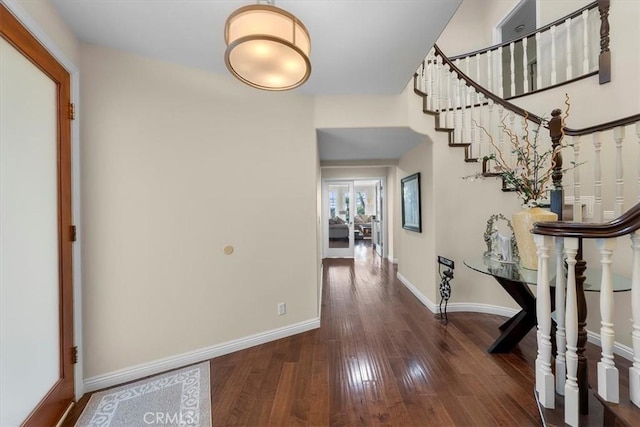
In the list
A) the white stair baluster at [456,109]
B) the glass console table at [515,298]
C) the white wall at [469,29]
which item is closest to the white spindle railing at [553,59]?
the white stair baluster at [456,109]

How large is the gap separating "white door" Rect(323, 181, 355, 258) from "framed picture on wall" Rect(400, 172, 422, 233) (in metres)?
2.28

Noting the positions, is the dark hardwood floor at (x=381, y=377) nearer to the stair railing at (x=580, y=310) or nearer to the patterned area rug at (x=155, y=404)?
the patterned area rug at (x=155, y=404)

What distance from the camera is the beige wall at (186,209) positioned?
1856 mm

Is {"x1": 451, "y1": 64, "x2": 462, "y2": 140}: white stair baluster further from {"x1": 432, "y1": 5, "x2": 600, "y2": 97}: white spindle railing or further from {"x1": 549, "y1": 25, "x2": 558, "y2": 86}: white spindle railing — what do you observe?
{"x1": 549, "y1": 25, "x2": 558, "y2": 86}: white spindle railing

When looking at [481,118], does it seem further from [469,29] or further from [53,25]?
[53,25]

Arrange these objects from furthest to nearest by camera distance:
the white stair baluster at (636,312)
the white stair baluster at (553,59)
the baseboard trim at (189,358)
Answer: the white stair baluster at (553,59) < the baseboard trim at (189,358) < the white stair baluster at (636,312)

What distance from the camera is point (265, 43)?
1.08 metres

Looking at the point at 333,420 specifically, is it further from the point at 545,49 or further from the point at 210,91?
the point at 545,49

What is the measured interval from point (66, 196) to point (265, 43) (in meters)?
1.65

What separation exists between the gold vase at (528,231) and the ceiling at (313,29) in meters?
1.50

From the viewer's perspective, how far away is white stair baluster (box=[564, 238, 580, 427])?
3.89 ft

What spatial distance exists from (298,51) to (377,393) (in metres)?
2.13

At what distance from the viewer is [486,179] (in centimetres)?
296

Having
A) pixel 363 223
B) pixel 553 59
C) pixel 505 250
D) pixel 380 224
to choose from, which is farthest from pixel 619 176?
pixel 363 223
